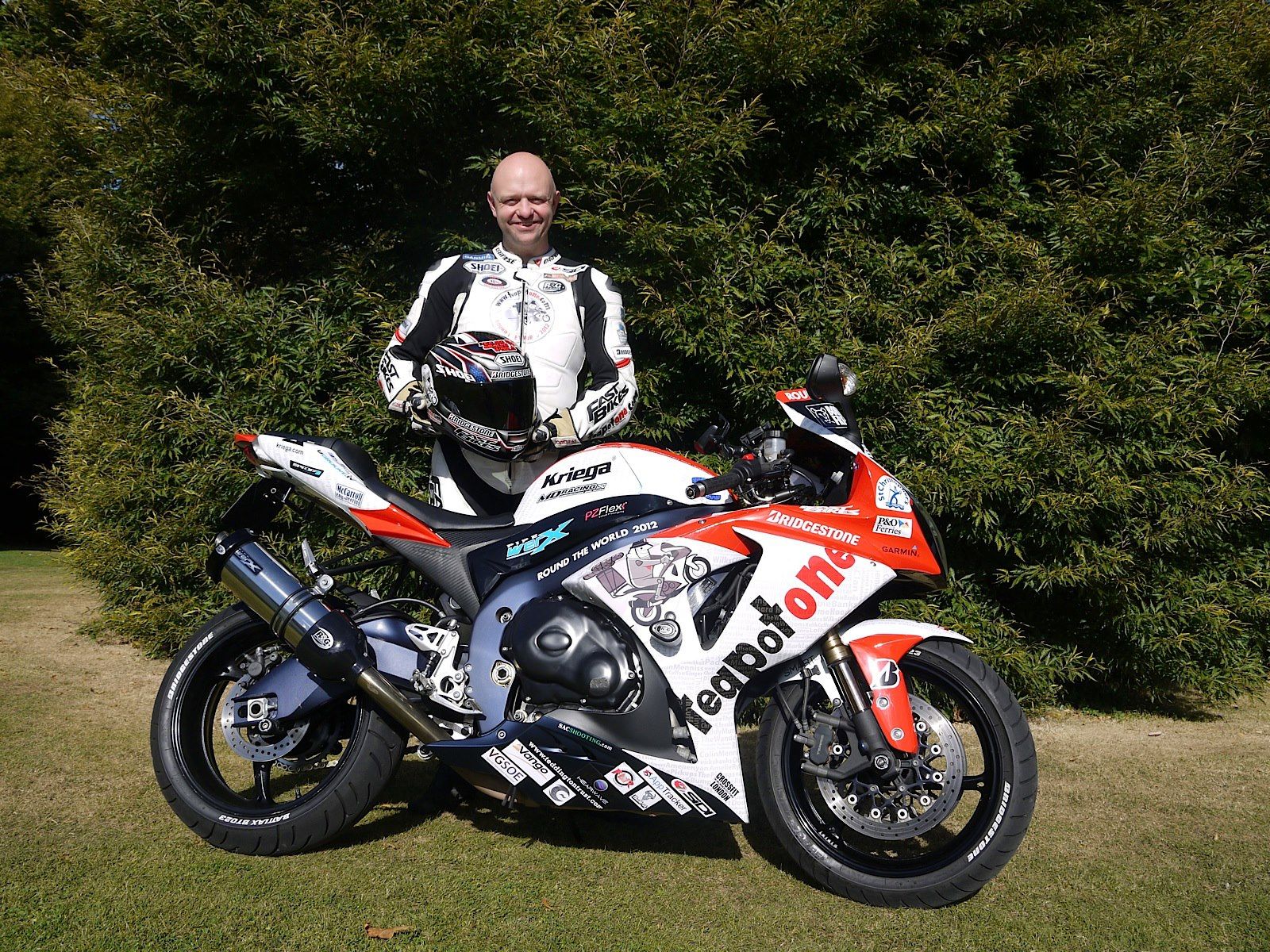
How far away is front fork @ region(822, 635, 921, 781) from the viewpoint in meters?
2.32

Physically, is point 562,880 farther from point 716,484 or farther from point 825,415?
point 825,415

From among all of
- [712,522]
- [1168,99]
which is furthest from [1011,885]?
[1168,99]

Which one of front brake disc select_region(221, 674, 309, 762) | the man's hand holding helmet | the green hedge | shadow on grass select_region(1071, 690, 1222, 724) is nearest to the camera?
front brake disc select_region(221, 674, 309, 762)

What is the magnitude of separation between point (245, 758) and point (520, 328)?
154 centimetres

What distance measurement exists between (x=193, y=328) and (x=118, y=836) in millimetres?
2390

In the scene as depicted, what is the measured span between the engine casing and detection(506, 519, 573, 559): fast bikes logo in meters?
0.16

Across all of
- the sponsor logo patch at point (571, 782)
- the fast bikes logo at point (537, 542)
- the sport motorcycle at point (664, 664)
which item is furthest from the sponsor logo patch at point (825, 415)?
the sponsor logo patch at point (571, 782)

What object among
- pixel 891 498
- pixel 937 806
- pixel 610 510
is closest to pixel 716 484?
pixel 610 510

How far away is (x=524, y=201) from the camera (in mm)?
3084

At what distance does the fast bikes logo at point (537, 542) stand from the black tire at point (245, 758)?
602mm

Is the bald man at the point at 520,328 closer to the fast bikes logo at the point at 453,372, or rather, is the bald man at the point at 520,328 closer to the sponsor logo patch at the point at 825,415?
the fast bikes logo at the point at 453,372

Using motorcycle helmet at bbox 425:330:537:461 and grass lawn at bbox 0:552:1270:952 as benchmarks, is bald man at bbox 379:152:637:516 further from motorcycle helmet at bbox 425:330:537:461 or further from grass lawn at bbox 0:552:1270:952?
grass lawn at bbox 0:552:1270:952

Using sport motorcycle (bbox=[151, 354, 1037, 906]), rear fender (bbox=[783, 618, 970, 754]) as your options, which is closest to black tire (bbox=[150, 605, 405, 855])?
sport motorcycle (bbox=[151, 354, 1037, 906])

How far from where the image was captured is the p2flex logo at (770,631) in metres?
2.32
